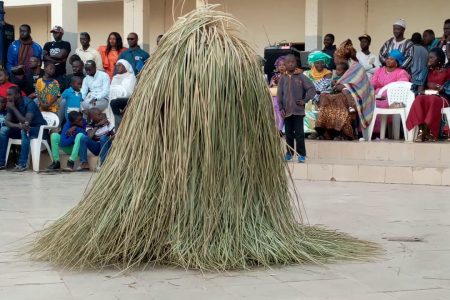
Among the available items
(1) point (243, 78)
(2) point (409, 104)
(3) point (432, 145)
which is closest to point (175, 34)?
(1) point (243, 78)

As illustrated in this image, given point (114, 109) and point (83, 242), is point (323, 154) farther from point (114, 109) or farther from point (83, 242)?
point (83, 242)

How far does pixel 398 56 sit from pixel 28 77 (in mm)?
6142

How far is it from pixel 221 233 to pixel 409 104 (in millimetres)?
7385

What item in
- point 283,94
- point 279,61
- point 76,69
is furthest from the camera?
point 279,61

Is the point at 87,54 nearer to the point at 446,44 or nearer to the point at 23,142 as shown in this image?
the point at 23,142

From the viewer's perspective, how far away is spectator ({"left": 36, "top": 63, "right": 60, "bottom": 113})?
1148 cm

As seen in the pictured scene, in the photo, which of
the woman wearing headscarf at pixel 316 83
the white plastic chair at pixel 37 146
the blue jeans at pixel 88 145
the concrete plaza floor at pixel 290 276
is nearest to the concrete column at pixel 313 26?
the woman wearing headscarf at pixel 316 83

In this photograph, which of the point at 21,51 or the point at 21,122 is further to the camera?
the point at 21,51

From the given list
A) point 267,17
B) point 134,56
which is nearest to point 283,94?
point 134,56

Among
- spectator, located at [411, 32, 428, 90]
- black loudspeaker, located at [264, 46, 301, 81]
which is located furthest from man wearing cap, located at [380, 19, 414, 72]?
black loudspeaker, located at [264, 46, 301, 81]

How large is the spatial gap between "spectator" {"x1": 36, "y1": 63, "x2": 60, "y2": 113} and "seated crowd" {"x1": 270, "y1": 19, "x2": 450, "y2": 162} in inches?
137

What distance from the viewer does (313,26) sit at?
614 inches

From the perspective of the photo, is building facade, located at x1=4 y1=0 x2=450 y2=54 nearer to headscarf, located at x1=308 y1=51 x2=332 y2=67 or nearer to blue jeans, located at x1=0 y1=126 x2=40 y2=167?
headscarf, located at x1=308 y1=51 x2=332 y2=67

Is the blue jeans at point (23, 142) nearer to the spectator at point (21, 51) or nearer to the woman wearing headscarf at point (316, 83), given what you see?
the spectator at point (21, 51)
